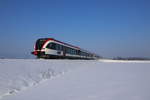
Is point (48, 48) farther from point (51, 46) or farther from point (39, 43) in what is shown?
point (39, 43)

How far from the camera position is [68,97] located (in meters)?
4.07

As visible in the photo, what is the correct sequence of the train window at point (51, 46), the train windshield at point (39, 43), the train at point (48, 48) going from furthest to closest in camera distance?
the train windshield at point (39, 43), the train window at point (51, 46), the train at point (48, 48)

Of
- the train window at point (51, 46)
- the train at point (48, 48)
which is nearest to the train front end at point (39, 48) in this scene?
the train at point (48, 48)

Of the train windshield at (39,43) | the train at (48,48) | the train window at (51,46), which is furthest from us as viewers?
the train windshield at (39,43)

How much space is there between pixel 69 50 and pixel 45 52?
6.22m

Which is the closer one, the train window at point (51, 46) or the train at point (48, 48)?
the train at point (48, 48)

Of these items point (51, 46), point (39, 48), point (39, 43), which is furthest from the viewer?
point (39, 43)

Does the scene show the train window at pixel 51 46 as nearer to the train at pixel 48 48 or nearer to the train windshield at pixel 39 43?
the train at pixel 48 48

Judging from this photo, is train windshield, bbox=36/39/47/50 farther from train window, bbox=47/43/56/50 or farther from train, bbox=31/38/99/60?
train window, bbox=47/43/56/50

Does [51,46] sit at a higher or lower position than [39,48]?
higher

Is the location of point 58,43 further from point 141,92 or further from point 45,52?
point 141,92

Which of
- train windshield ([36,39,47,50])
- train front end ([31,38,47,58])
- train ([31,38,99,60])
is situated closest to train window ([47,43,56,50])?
train ([31,38,99,60])

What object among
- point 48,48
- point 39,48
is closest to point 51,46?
point 48,48

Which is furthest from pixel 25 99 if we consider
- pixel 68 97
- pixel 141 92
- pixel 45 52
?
pixel 45 52
